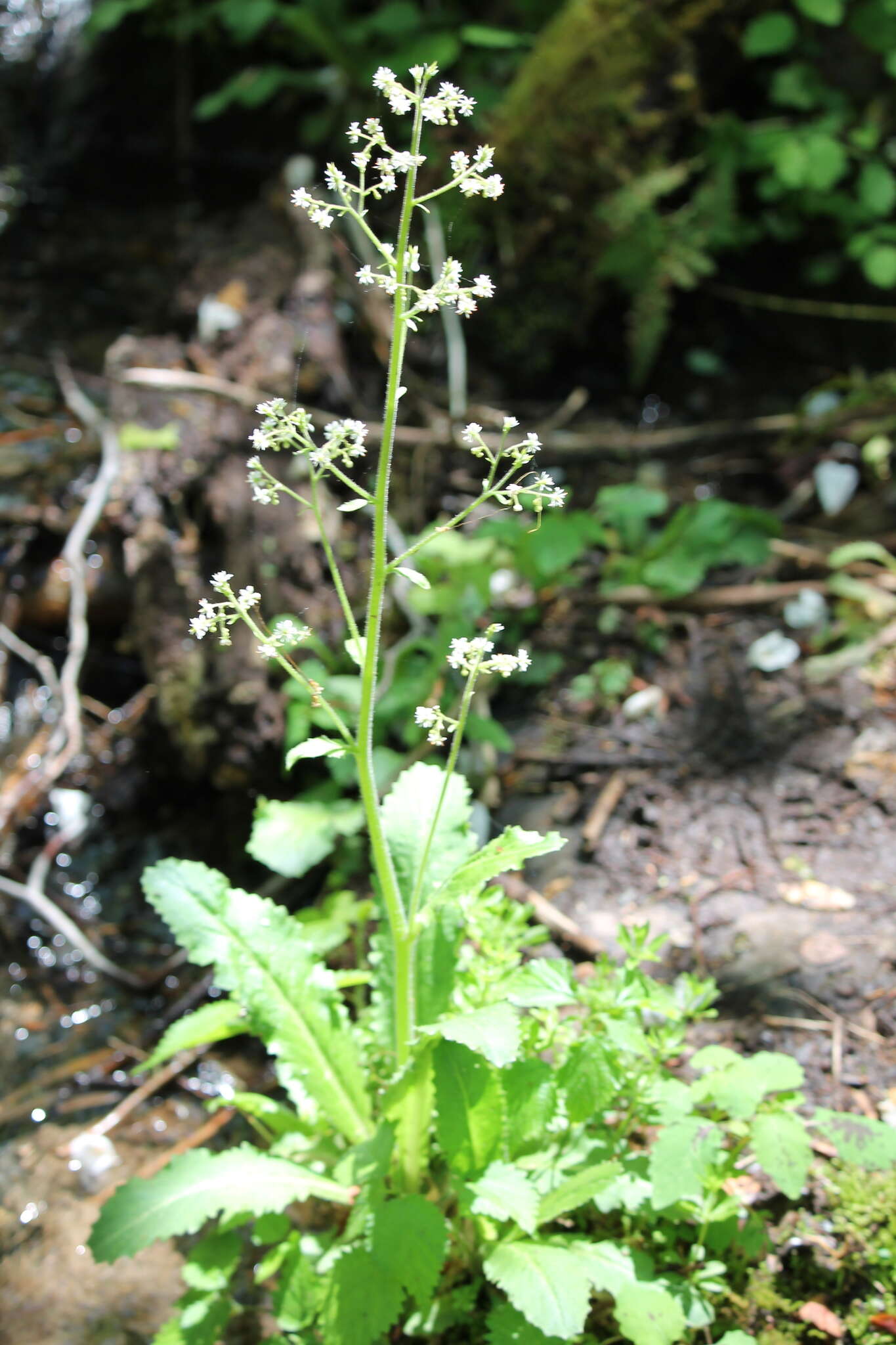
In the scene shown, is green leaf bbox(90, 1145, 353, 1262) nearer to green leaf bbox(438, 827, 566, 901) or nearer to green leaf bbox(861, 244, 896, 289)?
green leaf bbox(438, 827, 566, 901)

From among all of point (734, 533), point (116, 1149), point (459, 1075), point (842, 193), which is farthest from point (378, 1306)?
point (842, 193)

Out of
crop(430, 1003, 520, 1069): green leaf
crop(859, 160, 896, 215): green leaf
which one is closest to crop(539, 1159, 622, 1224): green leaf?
crop(430, 1003, 520, 1069): green leaf

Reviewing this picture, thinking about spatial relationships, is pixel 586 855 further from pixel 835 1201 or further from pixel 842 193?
pixel 842 193

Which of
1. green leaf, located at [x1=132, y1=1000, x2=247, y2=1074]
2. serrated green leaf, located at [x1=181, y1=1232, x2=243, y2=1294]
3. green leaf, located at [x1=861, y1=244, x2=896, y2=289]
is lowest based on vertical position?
serrated green leaf, located at [x1=181, y1=1232, x2=243, y2=1294]

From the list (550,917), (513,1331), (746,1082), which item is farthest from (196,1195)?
(550,917)

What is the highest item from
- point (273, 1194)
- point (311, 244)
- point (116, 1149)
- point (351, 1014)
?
point (311, 244)

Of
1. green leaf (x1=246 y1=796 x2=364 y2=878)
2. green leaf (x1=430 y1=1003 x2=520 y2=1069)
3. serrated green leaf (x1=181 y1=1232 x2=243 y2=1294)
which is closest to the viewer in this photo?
green leaf (x1=430 y1=1003 x2=520 y2=1069)

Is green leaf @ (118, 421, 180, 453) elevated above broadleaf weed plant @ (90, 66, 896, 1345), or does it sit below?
above
